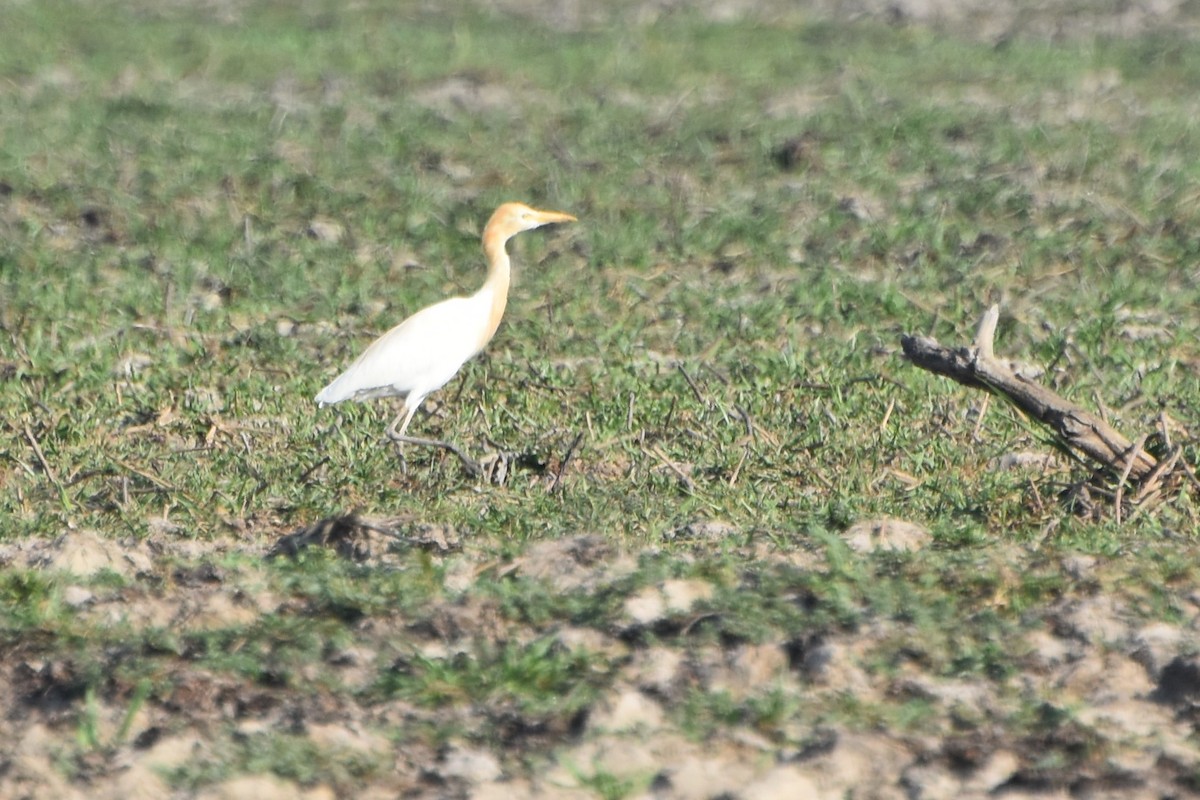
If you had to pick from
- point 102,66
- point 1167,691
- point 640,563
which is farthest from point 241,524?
point 102,66

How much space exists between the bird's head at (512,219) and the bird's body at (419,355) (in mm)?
253

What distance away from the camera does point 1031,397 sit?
505 cm

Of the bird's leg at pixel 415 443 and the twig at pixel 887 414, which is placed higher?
the twig at pixel 887 414

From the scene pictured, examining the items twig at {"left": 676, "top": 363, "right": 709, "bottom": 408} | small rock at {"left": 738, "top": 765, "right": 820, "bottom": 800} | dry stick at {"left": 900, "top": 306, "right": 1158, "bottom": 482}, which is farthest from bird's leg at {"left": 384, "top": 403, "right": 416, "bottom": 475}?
small rock at {"left": 738, "top": 765, "right": 820, "bottom": 800}

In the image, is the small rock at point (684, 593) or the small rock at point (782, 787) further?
the small rock at point (684, 593)

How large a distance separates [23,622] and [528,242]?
16.2 feet

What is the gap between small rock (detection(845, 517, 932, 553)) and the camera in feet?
15.7

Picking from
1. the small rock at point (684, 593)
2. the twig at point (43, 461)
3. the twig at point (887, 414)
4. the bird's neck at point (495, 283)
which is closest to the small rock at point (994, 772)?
the small rock at point (684, 593)

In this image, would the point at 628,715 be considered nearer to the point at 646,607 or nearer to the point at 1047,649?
the point at 646,607

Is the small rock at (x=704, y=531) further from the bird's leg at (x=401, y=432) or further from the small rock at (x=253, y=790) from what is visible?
the small rock at (x=253, y=790)

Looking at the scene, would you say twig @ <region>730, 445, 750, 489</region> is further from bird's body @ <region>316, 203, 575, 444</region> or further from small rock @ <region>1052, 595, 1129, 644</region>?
small rock @ <region>1052, 595, 1129, 644</region>

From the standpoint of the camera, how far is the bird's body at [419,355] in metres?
6.30

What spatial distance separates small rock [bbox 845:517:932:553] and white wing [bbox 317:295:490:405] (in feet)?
6.11

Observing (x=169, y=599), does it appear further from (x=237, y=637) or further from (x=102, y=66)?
(x=102, y=66)
